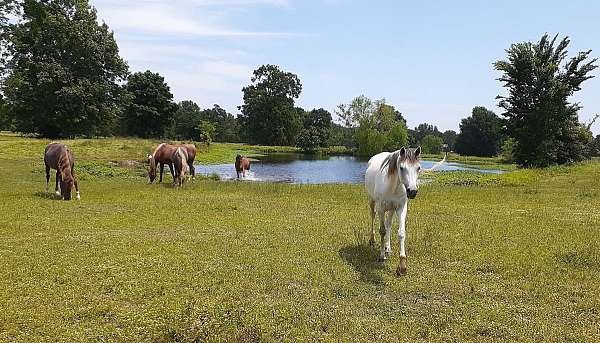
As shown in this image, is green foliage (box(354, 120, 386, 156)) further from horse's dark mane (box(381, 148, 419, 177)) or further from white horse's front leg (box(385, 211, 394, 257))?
horse's dark mane (box(381, 148, 419, 177))

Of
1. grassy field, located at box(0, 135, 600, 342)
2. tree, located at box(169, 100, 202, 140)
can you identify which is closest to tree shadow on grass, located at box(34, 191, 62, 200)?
grassy field, located at box(0, 135, 600, 342)

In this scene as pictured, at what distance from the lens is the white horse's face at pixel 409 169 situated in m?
7.70

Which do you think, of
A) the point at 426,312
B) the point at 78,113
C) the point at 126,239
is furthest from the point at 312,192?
the point at 78,113

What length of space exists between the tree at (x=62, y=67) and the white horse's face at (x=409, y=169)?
4552 cm

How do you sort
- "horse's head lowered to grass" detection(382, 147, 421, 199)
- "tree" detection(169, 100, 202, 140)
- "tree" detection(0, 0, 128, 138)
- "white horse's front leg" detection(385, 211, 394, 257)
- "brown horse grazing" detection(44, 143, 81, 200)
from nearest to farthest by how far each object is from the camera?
"horse's head lowered to grass" detection(382, 147, 421, 199), "white horse's front leg" detection(385, 211, 394, 257), "brown horse grazing" detection(44, 143, 81, 200), "tree" detection(0, 0, 128, 138), "tree" detection(169, 100, 202, 140)

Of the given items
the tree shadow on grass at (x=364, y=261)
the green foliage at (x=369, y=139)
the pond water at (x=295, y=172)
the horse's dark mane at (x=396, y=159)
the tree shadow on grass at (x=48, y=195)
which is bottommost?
the pond water at (x=295, y=172)

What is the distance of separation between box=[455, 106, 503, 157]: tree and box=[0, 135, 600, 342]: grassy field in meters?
97.5

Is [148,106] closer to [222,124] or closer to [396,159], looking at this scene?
[222,124]

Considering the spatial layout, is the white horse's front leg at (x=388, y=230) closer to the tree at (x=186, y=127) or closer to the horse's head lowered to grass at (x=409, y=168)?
the horse's head lowered to grass at (x=409, y=168)

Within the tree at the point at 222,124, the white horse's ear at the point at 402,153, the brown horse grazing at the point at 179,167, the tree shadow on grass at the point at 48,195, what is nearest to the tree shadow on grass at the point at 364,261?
the white horse's ear at the point at 402,153

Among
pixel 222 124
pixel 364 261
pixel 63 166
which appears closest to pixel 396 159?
pixel 364 261

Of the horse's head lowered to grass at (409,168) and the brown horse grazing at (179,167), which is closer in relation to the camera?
the horse's head lowered to grass at (409,168)

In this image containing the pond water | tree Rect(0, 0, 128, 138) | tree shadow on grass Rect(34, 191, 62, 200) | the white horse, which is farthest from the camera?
tree Rect(0, 0, 128, 138)

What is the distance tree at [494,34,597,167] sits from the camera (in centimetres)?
3569
